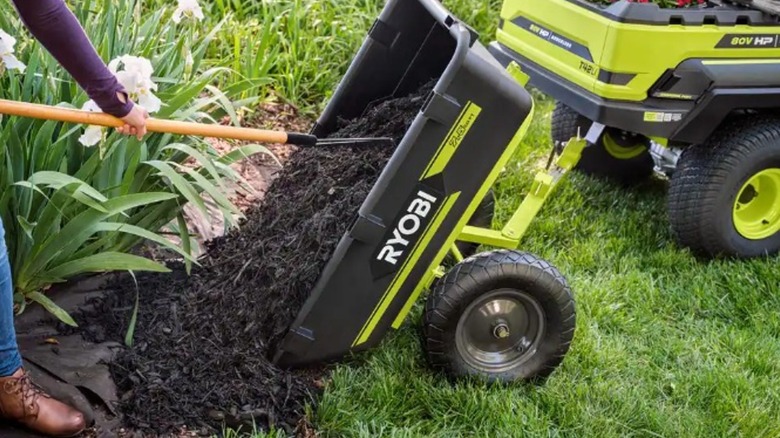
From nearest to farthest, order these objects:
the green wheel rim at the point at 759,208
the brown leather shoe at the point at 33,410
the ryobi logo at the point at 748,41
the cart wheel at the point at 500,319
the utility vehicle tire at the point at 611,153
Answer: the brown leather shoe at the point at 33,410
the cart wheel at the point at 500,319
the ryobi logo at the point at 748,41
the green wheel rim at the point at 759,208
the utility vehicle tire at the point at 611,153

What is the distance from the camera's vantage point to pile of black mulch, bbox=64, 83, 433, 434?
110 inches

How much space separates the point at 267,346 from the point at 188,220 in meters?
0.95

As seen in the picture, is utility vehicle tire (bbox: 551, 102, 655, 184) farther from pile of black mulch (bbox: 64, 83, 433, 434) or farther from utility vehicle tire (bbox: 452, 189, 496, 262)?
pile of black mulch (bbox: 64, 83, 433, 434)

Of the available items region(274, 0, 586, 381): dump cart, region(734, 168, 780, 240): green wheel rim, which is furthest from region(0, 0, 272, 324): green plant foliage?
region(734, 168, 780, 240): green wheel rim

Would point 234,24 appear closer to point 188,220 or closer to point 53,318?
point 188,220

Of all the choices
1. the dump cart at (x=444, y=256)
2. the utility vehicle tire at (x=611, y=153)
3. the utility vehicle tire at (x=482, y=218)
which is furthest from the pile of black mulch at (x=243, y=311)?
the utility vehicle tire at (x=611, y=153)

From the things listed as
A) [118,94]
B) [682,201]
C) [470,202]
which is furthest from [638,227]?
[118,94]

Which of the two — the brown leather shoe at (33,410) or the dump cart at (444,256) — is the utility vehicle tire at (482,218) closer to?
the dump cart at (444,256)

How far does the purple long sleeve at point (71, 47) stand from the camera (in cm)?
218

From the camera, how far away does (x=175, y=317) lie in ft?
9.91

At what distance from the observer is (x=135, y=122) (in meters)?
2.45

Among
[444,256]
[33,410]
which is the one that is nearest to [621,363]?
[444,256]

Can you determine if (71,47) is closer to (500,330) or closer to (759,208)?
(500,330)

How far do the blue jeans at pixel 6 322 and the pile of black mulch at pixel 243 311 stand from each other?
1.10 feet
